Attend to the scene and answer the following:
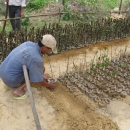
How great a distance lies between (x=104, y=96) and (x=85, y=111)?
1.86ft

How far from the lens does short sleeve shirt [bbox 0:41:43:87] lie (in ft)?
11.6

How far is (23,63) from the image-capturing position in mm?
3572

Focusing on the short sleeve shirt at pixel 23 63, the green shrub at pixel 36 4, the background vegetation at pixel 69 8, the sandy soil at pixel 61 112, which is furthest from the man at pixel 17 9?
the green shrub at pixel 36 4

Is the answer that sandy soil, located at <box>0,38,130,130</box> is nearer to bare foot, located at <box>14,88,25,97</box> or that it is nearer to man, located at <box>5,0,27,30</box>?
bare foot, located at <box>14,88,25,97</box>

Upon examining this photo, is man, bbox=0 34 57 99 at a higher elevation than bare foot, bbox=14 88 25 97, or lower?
higher

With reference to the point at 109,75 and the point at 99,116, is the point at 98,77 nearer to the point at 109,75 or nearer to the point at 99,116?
the point at 109,75

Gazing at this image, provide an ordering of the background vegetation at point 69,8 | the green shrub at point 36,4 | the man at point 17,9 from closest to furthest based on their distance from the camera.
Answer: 1. the man at point 17,9
2. the background vegetation at point 69,8
3. the green shrub at point 36,4

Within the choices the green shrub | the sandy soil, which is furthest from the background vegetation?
the sandy soil

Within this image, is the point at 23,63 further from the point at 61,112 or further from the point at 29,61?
the point at 61,112

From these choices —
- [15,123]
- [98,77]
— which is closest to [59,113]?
[15,123]

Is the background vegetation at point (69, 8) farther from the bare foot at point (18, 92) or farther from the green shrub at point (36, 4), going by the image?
the bare foot at point (18, 92)

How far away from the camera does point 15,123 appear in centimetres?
352

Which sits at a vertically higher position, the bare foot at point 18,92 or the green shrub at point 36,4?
the green shrub at point 36,4

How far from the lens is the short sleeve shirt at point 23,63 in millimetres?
3525
